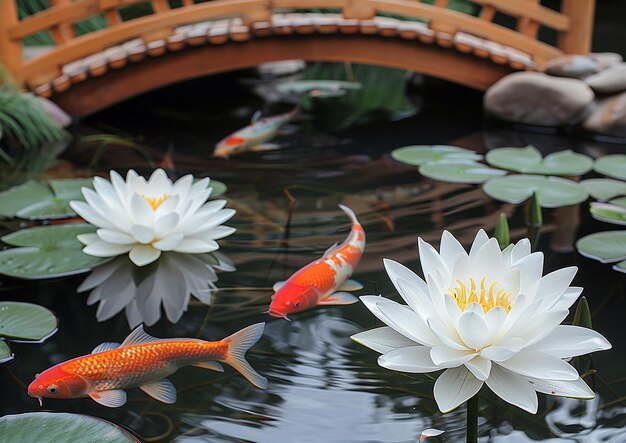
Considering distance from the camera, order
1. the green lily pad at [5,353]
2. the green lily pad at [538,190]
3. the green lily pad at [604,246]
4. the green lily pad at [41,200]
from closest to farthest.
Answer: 1. the green lily pad at [5,353]
2. the green lily pad at [604,246]
3. the green lily pad at [41,200]
4. the green lily pad at [538,190]

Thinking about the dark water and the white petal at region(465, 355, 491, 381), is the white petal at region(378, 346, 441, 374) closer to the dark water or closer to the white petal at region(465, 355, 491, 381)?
the white petal at region(465, 355, 491, 381)

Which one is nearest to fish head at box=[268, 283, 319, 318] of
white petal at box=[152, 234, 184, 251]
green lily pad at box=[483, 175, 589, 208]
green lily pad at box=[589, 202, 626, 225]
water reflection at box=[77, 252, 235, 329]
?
water reflection at box=[77, 252, 235, 329]

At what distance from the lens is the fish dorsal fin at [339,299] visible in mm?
1956

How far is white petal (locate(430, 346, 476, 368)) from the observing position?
126 cm

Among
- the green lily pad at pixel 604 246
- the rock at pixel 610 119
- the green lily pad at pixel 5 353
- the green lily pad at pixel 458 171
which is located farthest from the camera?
the rock at pixel 610 119

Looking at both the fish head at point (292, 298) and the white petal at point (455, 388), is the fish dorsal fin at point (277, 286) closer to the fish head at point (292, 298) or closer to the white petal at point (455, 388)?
the fish head at point (292, 298)

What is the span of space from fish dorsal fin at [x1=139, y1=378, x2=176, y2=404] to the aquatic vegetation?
1.38ft

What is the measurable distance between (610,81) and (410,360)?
3445mm

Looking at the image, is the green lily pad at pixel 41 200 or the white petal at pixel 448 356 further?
the green lily pad at pixel 41 200

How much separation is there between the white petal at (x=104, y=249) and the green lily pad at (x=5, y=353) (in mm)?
425

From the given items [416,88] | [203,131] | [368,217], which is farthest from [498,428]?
[416,88]

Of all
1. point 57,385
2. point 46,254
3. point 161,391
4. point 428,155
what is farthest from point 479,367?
point 428,155

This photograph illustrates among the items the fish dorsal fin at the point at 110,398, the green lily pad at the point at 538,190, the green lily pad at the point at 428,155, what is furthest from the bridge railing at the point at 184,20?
the fish dorsal fin at the point at 110,398

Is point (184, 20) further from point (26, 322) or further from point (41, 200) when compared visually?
point (26, 322)
